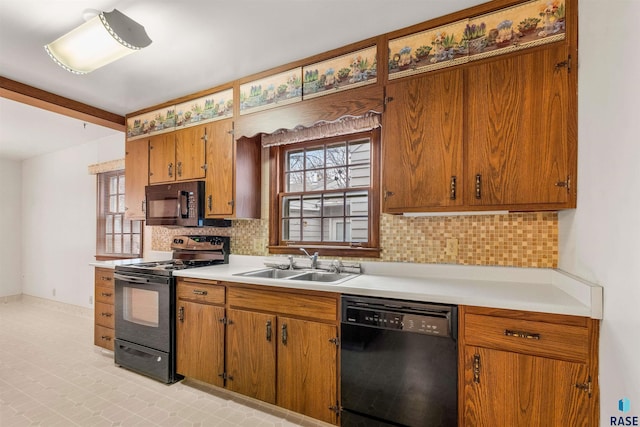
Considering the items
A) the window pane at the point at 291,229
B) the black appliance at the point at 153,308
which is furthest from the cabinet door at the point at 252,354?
the window pane at the point at 291,229

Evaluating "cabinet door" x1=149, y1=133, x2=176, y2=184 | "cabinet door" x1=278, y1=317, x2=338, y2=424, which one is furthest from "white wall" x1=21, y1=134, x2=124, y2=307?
"cabinet door" x1=278, y1=317, x2=338, y2=424

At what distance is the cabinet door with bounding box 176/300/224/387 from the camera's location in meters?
2.29

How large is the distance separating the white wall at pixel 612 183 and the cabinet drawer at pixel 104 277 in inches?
143

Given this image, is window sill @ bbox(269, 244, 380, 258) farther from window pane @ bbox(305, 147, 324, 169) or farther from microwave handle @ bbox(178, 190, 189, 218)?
microwave handle @ bbox(178, 190, 189, 218)

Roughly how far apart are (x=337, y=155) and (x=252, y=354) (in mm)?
1679

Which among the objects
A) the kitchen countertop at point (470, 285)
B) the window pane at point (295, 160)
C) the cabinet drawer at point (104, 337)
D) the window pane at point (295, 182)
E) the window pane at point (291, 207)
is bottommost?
the cabinet drawer at point (104, 337)

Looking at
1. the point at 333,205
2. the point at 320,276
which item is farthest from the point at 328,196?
the point at 320,276

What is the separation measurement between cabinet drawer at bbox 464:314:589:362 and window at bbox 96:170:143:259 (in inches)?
166

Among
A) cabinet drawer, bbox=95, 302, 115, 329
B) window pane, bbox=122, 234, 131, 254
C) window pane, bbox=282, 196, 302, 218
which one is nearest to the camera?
window pane, bbox=282, 196, 302, 218

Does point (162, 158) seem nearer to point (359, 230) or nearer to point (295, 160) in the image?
point (295, 160)

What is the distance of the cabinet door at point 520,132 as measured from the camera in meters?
1.57

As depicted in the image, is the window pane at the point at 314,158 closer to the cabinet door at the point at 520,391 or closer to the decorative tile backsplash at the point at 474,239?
the decorative tile backsplash at the point at 474,239

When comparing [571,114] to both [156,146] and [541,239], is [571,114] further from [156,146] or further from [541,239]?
[156,146]

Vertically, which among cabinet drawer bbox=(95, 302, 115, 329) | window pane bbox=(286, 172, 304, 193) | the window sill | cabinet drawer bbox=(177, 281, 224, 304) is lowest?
cabinet drawer bbox=(95, 302, 115, 329)
